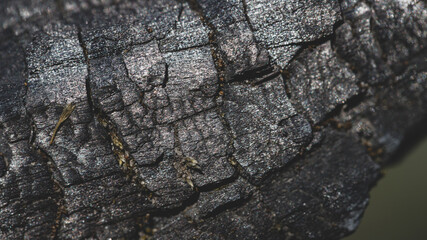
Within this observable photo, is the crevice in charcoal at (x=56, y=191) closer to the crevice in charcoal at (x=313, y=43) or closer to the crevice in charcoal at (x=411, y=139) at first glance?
the crevice in charcoal at (x=313, y=43)

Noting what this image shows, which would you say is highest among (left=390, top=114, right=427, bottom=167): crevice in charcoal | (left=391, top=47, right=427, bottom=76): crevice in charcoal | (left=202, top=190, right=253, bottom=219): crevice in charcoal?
(left=391, top=47, right=427, bottom=76): crevice in charcoal

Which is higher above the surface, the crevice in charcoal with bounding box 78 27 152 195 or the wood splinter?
the wood splinter

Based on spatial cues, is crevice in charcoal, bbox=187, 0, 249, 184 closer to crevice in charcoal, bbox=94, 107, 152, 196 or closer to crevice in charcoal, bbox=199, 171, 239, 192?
crevice in charcoal, bbox=199, 171, 239, 192

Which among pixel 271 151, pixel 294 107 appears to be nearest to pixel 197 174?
pixel 271 151

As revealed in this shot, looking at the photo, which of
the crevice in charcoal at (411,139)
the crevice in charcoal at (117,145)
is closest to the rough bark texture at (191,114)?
the crevice in charcoal at (117,145)

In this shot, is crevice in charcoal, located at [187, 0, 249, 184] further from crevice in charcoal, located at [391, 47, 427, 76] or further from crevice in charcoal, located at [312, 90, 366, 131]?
crevice in charcoal, located at [391, 47, 427, 76]

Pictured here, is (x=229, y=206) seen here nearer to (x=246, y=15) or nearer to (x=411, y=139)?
(x=246, y=15)

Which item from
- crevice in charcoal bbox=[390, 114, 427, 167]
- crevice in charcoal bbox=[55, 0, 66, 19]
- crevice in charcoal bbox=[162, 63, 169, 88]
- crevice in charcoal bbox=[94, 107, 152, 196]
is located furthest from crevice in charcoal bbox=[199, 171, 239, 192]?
crevice in charcoal bbox=[55, 0, 66, 19]

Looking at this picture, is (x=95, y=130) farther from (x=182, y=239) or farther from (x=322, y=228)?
(x=322, y=228)

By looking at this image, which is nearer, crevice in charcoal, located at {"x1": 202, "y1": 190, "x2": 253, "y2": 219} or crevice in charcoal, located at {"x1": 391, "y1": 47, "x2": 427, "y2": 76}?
crevice in charcoal, located at {"x1": 202, "y1": 190, "x2": 253, "y2": 219}
